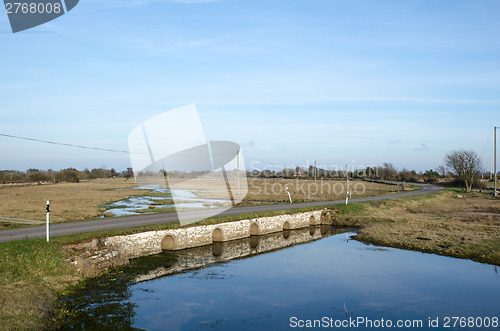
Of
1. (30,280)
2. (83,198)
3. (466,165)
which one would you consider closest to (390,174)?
(466,165)

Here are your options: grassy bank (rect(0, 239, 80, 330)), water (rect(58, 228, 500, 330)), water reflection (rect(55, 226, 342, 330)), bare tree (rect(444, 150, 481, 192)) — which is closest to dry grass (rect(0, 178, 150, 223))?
water reflection (rect(55, 226, 342, 330))

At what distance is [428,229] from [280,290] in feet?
60.9

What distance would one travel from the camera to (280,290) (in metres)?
15.4

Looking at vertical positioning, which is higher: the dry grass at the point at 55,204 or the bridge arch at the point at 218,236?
the dry grass at the point at 55,204

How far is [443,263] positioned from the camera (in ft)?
65.5

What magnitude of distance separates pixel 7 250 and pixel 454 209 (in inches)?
1782

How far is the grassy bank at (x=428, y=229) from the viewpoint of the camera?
2205cm

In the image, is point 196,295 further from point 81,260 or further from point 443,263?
point 443,263

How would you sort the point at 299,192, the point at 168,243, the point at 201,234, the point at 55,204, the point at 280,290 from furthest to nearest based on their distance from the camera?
the point at 299,192
the point at 55,204
the point at 201,234
the point at 168,243
the point at 280,290

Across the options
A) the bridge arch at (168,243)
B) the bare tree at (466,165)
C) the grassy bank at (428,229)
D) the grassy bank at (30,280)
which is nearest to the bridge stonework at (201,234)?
the bridge arch at (168,243)

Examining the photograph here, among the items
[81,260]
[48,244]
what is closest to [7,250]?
[48,244]

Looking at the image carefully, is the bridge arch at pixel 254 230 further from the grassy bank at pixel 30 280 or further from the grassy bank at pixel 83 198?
the grassy bank at pixel 30 280

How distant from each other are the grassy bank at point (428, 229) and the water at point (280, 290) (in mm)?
1630

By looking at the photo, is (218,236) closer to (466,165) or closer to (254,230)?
(254,230)
